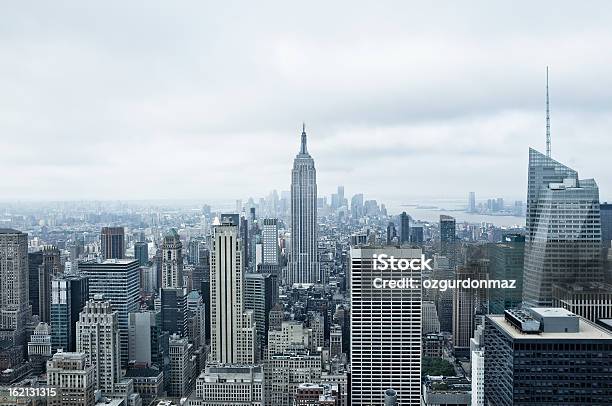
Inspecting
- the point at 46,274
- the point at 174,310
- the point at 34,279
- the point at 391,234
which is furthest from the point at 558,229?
the point at 34,279

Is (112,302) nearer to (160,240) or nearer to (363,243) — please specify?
(160,240)

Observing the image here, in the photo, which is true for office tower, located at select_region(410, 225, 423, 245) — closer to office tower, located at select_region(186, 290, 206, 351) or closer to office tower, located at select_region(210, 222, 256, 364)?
office tower, located at select_region(210, 222, 256, 364)

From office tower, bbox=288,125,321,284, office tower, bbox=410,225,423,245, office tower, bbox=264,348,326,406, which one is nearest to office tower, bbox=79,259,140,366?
office tower, bbox=264,348,326,406

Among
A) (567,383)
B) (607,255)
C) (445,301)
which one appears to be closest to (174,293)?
(445,301)

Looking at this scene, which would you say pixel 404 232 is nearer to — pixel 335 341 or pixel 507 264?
pixel 507 264

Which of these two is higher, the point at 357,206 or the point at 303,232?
the point at 357,206

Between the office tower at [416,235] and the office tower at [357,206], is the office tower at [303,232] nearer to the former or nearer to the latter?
the office tower at [357,206]
